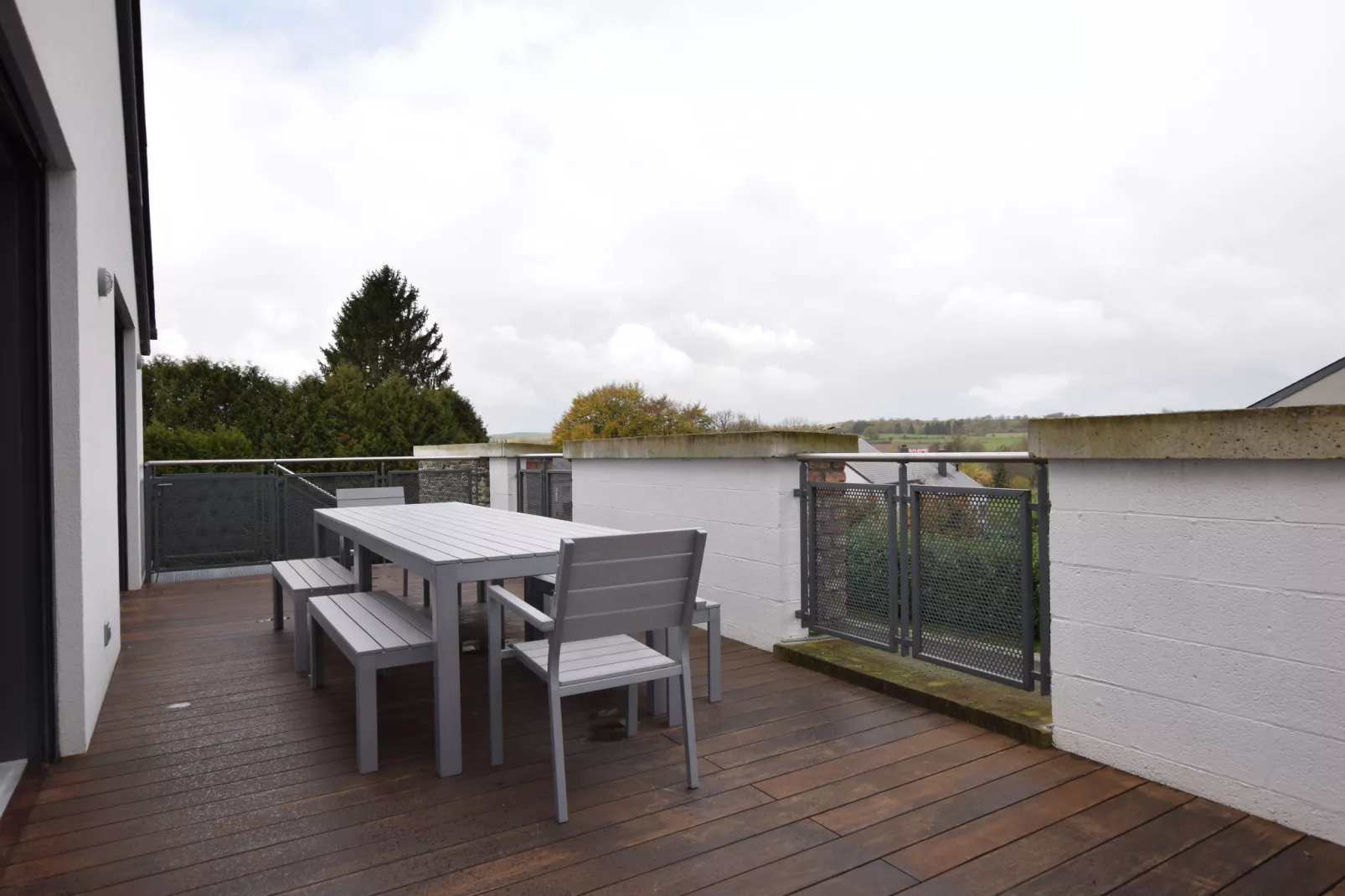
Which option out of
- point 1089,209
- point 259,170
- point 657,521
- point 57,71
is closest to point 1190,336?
point 1089,209

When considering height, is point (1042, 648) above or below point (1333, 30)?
below

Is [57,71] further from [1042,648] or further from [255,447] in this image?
[255,447]

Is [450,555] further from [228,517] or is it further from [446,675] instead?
[228,517]

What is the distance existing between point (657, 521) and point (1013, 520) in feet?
8.63

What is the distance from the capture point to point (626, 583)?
261 centimetres

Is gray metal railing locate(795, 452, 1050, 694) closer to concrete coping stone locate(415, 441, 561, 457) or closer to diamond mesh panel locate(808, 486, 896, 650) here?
diamond mesh panel locate(808, 486, 896, 650)

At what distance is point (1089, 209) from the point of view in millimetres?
21078

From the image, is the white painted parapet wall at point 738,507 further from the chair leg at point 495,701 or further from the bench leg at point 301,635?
the bench leg at point 301,635

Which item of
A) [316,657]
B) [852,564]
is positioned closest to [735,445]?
[852,564]

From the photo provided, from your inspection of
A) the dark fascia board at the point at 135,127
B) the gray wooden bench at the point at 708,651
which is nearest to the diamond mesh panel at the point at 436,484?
the dark fascia board at the point at 135,127

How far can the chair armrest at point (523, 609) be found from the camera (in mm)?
2777

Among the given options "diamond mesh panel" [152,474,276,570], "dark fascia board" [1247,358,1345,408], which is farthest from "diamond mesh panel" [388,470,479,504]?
"dark fascia board" [1247,358,1345,408]

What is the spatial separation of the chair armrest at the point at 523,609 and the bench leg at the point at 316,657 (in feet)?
4.00

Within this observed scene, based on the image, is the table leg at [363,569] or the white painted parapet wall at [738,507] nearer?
the table leg at [363,569]
